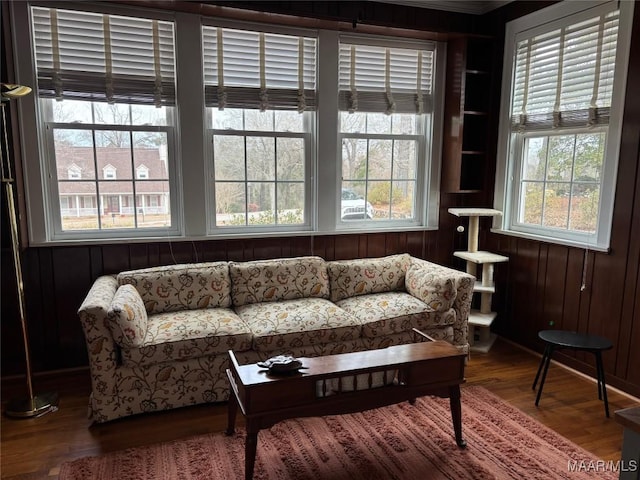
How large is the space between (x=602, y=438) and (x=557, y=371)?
88cm

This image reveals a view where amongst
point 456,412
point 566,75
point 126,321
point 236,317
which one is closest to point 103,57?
point 126,321

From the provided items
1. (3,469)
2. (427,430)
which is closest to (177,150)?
(3,469)

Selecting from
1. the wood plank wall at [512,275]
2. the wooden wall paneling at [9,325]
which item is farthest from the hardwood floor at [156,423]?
the wood plank wall at [512,275]

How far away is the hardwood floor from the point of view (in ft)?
7.56

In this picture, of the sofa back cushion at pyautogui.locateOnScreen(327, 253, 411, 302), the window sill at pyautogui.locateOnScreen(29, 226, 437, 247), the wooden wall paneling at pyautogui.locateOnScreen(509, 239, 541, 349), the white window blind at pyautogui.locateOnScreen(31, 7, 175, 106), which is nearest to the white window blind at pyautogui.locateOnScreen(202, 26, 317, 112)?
the white window blind at pyautogui.locateOnScreen(31, 7, 175, 106)

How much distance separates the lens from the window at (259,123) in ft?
11.1

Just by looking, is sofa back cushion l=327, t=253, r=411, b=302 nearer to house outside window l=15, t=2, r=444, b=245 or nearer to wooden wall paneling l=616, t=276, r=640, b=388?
house outside window l=15, t=2, r=444, b=245

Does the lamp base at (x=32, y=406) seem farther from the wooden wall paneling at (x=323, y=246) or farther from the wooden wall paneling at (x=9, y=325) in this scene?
the wooden wall paneling at (x=323, y=246)

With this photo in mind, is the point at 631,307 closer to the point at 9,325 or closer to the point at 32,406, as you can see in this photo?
the point at 32,406

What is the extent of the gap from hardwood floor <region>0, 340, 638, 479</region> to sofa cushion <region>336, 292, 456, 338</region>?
46 centimetres

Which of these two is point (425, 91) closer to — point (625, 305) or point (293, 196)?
point (293, 196)

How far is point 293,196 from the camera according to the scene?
A: 373 centimetres

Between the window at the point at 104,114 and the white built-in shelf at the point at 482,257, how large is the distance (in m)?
2.36

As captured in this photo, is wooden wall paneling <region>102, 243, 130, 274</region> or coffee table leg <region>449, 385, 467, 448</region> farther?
wooden wall paneling <region>102, 243, 130, 274</region>
